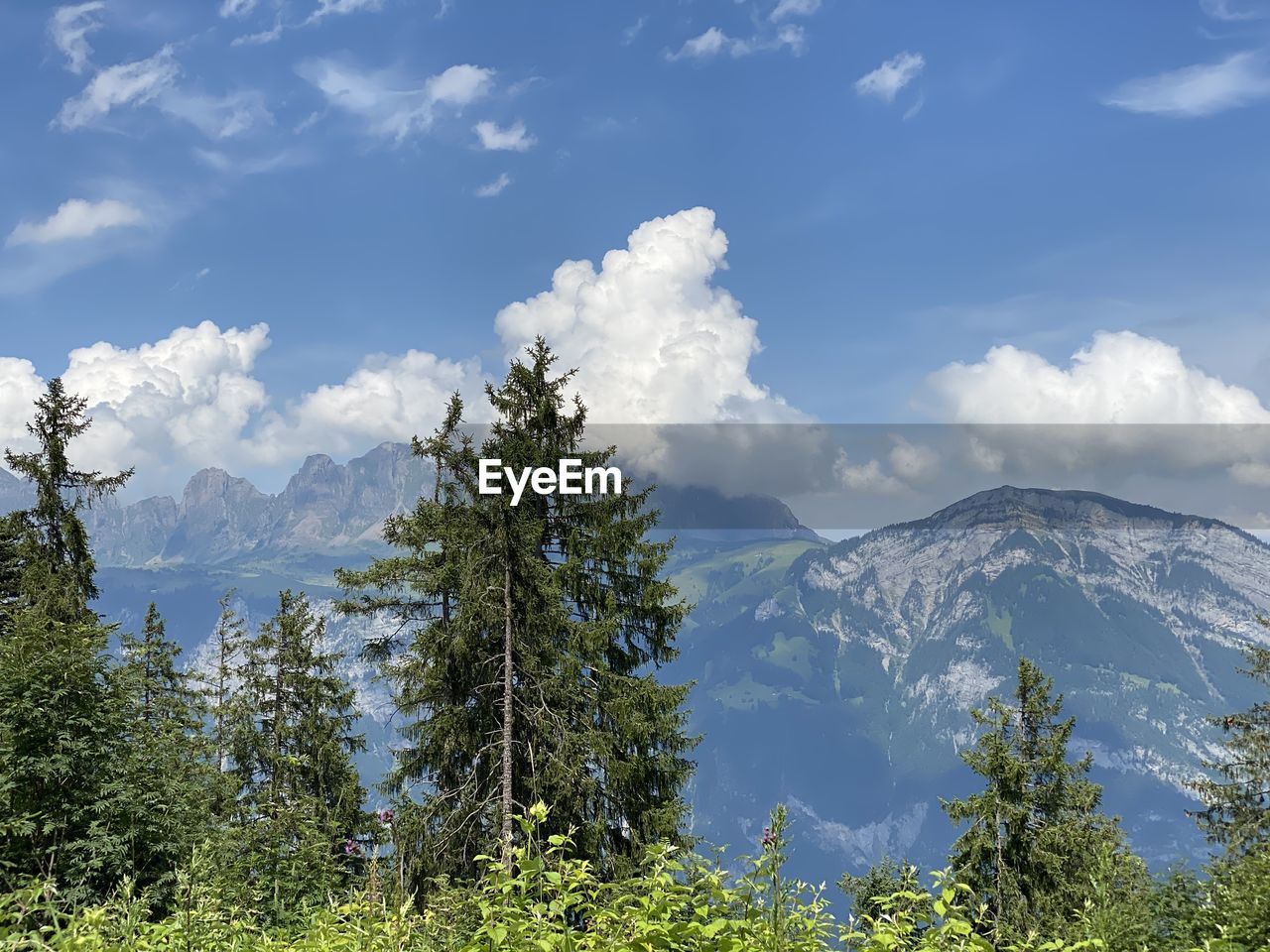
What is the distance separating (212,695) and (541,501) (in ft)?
62.3

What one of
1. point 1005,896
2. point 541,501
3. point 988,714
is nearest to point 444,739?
point 541,501

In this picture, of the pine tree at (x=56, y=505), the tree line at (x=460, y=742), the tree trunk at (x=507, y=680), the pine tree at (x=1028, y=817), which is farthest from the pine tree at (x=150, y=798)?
the pine tree at (x=1028, y=817)

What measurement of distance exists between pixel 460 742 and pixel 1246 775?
1110 inches

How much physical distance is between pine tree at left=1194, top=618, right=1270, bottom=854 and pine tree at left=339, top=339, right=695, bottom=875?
20530 millimetres

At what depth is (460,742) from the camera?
1738 cm

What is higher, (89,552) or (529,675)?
(89,552)

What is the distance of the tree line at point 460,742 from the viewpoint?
9.43m

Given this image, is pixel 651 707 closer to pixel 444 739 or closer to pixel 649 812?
pixel 649 812

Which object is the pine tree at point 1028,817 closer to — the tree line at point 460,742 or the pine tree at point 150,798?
the tree line at point 460,742

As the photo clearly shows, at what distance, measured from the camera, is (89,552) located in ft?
78.5

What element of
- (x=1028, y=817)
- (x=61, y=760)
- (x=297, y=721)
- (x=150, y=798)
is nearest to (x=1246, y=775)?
(x=1028, y=817)

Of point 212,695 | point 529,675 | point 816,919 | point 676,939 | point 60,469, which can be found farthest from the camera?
point 212,695

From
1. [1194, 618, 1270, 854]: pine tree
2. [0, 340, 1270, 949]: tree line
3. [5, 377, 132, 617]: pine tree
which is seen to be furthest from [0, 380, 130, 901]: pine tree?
[1194, 618, 1270, 854]: pine tree

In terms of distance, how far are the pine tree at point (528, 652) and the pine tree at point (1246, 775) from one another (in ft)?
67.4
